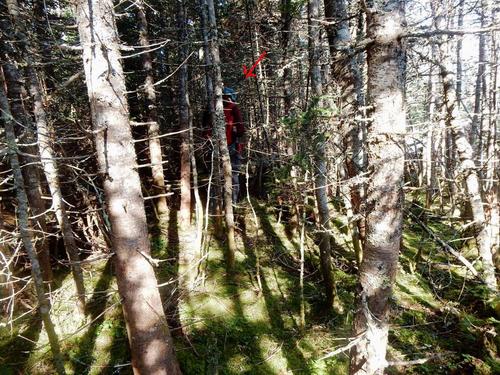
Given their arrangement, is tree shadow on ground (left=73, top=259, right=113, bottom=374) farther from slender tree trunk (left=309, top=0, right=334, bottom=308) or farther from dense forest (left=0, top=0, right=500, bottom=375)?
slender tree trunk (left=309, top=0, right=334, bottom=308)

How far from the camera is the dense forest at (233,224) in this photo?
3.73 meters

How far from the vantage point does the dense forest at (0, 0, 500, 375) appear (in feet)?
12.2

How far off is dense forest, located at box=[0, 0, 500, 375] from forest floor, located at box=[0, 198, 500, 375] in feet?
0.14

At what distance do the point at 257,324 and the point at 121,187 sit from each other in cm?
508

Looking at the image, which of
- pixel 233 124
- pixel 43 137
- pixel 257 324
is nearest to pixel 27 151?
pixel 43 137

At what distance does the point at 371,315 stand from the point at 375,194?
4.68 ft

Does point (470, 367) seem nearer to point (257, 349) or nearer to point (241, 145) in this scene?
point (257, 349)

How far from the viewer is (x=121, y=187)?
3.92 m

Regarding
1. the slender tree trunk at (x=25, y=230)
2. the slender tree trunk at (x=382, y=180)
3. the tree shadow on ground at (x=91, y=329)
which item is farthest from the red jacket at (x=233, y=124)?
the slender tree trunk at (x=382, y=180)

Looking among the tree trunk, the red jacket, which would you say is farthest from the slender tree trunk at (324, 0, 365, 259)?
the tree trunk

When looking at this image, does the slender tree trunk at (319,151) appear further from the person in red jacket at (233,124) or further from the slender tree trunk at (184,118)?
the slender tree trunk at (184,118)

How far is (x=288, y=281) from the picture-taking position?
29.7 feet

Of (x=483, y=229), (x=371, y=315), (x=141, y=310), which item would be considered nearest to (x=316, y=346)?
(x=371, y=315)

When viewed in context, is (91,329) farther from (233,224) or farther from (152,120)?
(152,120)
